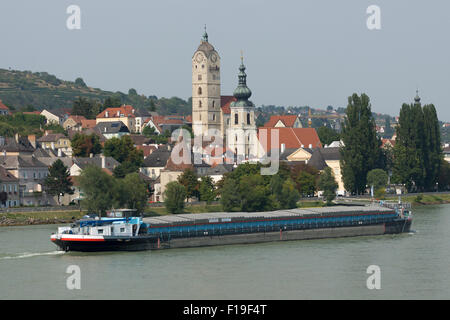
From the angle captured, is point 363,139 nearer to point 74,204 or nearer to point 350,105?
point 350,105

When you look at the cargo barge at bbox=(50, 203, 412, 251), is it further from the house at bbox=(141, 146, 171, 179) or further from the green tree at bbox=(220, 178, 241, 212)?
the house at bbox=(141, 146, 171, 179)

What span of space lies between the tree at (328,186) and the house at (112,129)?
183 feet

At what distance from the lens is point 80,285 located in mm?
46781

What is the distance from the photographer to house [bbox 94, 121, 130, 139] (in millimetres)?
159500

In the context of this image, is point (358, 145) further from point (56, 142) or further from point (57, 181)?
point (56, 142)

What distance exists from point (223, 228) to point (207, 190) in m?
35.3

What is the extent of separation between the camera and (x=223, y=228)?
66250 mm

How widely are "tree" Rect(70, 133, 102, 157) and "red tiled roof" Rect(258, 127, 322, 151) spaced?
2979 centimetres

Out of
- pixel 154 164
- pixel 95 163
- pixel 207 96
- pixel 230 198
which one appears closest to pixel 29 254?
pixel 230 198

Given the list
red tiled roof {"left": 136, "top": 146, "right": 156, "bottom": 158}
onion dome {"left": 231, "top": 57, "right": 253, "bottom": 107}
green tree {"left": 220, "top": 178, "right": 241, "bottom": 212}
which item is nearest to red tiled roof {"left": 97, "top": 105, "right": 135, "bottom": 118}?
red tiled roof {"left": 136, "top": 146, "right": 156, "bottom": 158}

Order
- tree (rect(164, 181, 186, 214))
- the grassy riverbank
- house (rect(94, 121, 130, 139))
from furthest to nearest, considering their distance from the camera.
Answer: house (rect(94, 121, 130, 139)), tree (rect(164, 181, 186, 214)), the grassy riverbank

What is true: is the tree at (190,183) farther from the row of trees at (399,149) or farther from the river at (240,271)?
the river at (240,271)
